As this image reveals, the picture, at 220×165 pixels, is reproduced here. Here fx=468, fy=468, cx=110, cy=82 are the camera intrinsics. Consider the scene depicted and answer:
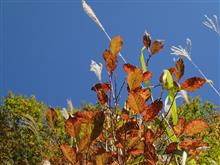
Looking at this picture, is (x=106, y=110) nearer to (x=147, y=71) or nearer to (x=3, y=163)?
(x=147, y=71)

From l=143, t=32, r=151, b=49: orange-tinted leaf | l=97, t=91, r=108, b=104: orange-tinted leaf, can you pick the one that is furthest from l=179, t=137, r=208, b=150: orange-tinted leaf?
l=143, t=32, r=151, b=49: orange-tinted leaf

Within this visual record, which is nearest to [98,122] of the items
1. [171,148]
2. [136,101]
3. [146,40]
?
[136,101]

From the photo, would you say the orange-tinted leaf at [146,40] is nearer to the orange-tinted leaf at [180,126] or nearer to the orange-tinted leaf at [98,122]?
the orange-tinted leaf at [180,126]

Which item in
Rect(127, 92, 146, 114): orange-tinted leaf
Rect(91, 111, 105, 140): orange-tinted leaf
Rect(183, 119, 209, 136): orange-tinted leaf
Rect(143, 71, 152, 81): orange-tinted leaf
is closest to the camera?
Rect(91, 111, 105, 140): orange-tinted leaf

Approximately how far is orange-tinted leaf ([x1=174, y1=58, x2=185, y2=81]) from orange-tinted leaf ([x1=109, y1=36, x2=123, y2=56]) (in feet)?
0.84

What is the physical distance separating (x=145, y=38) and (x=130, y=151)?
1.83 ft

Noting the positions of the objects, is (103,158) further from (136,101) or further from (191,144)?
(191,144)

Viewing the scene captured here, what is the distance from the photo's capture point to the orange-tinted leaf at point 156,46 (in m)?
2.14

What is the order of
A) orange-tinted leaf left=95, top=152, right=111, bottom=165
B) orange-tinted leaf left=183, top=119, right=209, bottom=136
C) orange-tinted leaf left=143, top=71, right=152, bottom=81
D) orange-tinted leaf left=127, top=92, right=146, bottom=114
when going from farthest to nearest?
orange-tinted leaf left=143, top=71, right=152, bottom=81 → orange-tinted leaf left=183, top=119, right=209, bottom=136 → orange-tinted leaf left=127, top=92, right=146, bottom=114 → orange-tinted leaf left=95, top=152, right=111, bottom=165

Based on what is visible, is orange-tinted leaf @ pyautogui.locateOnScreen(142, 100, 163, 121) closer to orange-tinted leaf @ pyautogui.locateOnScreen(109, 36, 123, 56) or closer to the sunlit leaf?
the sunlit leaf

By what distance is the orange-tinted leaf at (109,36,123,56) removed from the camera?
2000 millimetres

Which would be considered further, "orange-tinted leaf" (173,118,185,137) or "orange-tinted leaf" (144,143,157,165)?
"orange-tinted leaf" (173,118,185,137)

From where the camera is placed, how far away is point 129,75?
1.85 m

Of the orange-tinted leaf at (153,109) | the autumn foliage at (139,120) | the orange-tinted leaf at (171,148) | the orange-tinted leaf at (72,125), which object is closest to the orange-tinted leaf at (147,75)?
the autumn foliage at (139,120)
